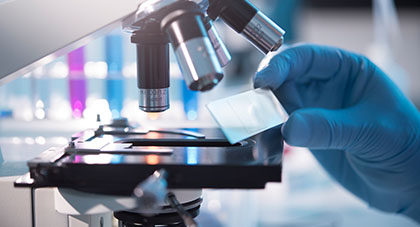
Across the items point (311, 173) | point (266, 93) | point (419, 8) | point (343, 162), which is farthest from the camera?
point (419, 8)

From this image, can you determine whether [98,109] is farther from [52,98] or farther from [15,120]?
[15,120]

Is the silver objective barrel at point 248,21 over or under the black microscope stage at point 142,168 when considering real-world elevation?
over

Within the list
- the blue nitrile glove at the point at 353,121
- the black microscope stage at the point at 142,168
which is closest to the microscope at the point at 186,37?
the black microscope stage at the point at 142,168

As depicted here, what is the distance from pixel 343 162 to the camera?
1.15 m

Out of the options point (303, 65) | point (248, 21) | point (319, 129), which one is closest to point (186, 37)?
point (248, 21)

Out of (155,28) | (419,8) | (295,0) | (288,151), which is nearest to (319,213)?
(288,151)

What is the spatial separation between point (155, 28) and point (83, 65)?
1.61 meters

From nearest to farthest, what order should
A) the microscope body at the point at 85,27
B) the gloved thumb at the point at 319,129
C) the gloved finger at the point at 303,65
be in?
the microscope body at the point at 85,27, the gloved thumb at the point at 319,129, the gloved finger at the point at 303,65

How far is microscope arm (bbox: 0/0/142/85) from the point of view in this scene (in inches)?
26.0

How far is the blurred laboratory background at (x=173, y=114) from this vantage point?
127cm

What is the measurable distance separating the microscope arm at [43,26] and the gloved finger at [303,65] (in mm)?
387

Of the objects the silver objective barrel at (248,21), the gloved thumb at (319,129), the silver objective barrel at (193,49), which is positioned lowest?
the gloved thumb at (319,129)

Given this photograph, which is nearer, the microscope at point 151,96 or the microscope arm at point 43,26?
the microscope at point 151,96

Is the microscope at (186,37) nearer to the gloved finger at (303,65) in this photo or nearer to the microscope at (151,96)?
the microscope at (151,96)
